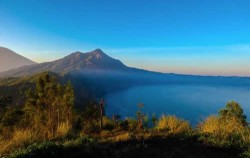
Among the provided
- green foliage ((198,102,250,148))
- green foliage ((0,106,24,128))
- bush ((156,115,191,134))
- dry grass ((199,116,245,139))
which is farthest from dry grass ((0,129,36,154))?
green foliage ((0,106,24,128))

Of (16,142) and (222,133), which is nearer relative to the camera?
(222,133)

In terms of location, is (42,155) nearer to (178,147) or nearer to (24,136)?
(24,136)

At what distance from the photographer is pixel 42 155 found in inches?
237

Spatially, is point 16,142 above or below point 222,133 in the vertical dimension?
below

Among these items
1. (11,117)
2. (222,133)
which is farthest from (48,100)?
(222,133)

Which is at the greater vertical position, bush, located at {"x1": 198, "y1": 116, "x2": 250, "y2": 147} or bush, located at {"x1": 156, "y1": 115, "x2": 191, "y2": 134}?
bush, located at {"x1": 198, "y1": 116, "x2": 250, "y2": 147}

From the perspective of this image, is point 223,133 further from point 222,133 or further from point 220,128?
point 220,128

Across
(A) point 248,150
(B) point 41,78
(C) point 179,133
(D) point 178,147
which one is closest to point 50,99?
(B) point 41,78

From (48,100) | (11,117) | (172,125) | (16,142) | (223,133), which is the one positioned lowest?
(11,117)

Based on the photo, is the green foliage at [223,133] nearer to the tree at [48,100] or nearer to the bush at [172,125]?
the bush at [172,125]

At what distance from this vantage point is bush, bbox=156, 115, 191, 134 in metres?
9.57

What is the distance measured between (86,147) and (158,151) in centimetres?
193

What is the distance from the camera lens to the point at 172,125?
9945mm

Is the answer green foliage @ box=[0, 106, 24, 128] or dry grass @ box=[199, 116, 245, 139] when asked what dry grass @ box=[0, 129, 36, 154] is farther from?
green foliage @ box=[0, 106, 24, 128]
